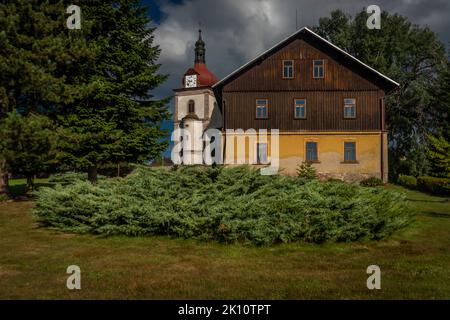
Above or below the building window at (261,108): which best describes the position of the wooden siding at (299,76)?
above

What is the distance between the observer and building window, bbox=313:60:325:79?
85.1ft

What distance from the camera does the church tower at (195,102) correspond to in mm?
53062

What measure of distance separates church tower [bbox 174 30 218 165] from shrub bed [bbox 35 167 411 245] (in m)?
41.0

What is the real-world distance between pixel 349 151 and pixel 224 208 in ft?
59.5

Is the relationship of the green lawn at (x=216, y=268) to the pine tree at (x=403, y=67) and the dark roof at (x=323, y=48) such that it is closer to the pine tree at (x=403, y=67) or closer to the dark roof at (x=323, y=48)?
the dark roof at (x=323, y=48)

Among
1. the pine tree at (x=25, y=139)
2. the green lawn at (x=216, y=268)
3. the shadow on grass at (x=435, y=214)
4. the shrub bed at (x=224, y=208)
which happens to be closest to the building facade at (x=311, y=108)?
the shadow on grass at (x=435, y=214)

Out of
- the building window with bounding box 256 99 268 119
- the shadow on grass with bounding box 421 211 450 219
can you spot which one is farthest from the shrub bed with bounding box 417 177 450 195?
the building window with bounding box 256 99 268 119

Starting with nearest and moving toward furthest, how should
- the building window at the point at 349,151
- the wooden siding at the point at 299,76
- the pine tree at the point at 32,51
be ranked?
the pine tree at the point at 32,51 < the building window at the point at 349,151 < the wooden siding at the point at 299,76

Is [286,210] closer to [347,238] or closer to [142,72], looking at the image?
[347,238]

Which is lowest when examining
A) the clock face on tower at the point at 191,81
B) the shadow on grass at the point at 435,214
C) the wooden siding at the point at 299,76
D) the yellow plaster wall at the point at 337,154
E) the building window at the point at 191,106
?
the shadow on grass at the point at 435,214

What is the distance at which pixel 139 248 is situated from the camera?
28.9ft

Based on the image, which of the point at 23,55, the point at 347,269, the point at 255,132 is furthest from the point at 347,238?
the point at 255,132

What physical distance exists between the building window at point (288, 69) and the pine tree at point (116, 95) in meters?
10.0

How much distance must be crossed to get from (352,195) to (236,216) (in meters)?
3.73
